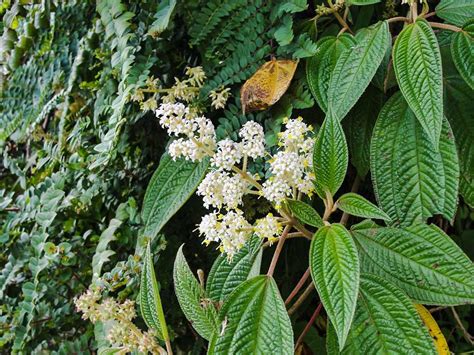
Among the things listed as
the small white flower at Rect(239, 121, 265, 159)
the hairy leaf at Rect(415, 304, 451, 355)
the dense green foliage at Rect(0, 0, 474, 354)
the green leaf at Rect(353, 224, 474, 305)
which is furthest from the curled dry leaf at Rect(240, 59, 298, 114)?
the hairy leaf at Rect(415, 304, 451, 355)

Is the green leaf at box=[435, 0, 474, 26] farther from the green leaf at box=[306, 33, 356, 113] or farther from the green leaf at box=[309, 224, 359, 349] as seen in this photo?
the green leaf at box=[309, 224, 359, 349]

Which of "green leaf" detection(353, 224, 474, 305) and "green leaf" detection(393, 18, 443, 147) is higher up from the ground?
"green leaf" detection(393, 18, 443, 147)

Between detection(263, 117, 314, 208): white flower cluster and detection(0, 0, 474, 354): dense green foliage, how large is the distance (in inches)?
0.9

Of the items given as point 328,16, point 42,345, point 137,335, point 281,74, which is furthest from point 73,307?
point 328,16

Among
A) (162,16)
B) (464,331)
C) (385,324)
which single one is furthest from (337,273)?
(162,16)

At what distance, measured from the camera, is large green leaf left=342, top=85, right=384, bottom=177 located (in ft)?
2.85

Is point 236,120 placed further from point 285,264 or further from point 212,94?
point 285,264

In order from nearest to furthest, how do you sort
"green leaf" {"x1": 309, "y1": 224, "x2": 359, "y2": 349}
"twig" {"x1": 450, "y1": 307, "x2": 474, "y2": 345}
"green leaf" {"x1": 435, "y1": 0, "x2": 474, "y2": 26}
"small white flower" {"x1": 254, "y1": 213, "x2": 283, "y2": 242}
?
"green leaf" {"x1": 309, "y1": 224, "x2": 359, "y2": 349} → "small white flower" {"x1": 254, "y1": 213, "x2": 283, "y2": 242} → "green leaf" {"x1": 435, "y1": 0, "x2": 474, "y2": 26} → "twig" {"x1": 450, "y1": 307, "x2": 474, "y2": 345}

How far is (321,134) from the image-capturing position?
709mm

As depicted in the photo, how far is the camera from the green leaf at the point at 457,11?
0.81 meters

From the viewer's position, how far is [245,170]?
741 mm

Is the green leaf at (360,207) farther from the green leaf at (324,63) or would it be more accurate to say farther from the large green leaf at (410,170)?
the green leaf at (324,63)

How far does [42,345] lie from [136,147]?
41 centimetres

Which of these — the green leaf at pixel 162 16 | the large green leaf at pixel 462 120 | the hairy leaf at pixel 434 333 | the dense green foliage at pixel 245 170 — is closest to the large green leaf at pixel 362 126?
the dense green foliage at pixel 245 170
